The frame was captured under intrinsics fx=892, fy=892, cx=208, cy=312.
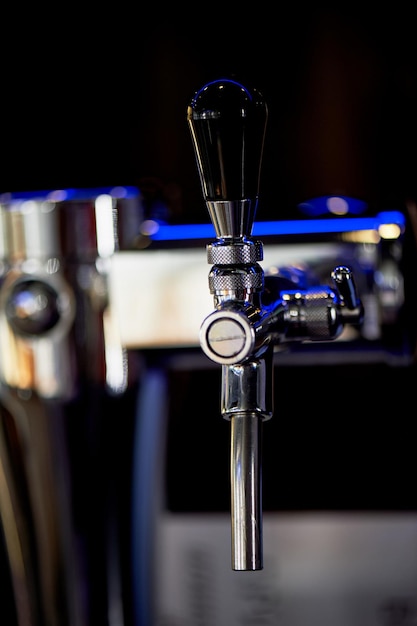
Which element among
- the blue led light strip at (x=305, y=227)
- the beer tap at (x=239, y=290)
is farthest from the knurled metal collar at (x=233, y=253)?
the blue led light strip at (x=305, y=227)

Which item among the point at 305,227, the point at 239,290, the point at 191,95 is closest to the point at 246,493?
the point at 239,290

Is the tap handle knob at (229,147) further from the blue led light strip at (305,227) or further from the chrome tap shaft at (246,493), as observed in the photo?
the blue led light strip at (305,227)

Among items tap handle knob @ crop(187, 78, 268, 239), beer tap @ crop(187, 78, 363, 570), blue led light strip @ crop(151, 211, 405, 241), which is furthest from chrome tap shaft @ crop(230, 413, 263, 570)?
blue led light strip @ crop(151, 211, 405, 241)

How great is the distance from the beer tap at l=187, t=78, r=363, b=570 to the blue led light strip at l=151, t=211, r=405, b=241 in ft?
0.61

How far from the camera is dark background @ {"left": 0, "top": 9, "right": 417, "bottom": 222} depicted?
786 millimetres

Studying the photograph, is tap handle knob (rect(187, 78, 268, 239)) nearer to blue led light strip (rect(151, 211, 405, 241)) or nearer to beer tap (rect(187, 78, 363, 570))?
beer tap (rect(187, 78, 363, 570))

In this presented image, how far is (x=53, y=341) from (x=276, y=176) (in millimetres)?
256

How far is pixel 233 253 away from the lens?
462 millimetres

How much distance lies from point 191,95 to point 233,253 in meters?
0.40

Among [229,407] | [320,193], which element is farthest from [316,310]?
[320,193]

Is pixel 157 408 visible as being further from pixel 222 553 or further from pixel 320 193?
pixel 320 193

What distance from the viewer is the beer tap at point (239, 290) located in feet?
1.43

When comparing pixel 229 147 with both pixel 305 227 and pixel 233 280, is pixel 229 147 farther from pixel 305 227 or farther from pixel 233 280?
pixel 305 227

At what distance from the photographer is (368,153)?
79 cm
